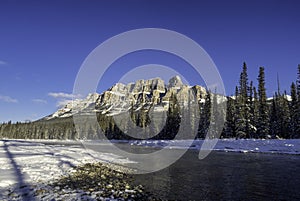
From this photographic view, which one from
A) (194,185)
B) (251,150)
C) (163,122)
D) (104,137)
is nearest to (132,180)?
(194,185)

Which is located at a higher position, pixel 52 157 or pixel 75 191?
pixel 52 157

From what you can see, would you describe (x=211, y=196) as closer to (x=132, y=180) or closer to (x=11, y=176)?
(x=132, y=180)

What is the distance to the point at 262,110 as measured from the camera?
54.7 m

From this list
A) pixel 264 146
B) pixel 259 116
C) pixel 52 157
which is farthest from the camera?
pixel 259 116

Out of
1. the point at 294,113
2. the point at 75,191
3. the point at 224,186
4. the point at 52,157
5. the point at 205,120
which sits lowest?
the point at 224,186

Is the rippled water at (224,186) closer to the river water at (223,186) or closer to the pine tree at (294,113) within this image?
the river water at (223,186)

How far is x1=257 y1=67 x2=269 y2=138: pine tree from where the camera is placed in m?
51.5

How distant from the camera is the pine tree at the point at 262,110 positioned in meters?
51.5

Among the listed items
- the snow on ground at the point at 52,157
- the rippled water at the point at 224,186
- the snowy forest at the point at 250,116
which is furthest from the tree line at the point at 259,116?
the rippled water at the point at 224,186

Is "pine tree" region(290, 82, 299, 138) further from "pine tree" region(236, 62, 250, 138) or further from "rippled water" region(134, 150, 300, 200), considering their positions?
"rippled water" region(134, 150, 300, 200)

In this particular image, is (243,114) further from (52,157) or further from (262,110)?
(52,157)

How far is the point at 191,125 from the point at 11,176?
64.1 m

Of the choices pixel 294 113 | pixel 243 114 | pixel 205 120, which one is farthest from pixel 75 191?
pixel 205 120

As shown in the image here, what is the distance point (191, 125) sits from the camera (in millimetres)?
74562
